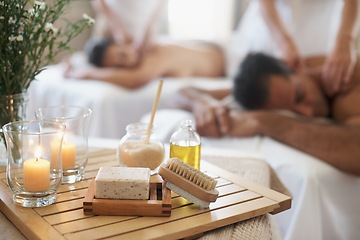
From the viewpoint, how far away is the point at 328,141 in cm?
191

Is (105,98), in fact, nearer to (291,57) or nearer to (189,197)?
(291,57)

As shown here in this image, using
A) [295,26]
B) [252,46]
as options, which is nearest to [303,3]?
[295,26]

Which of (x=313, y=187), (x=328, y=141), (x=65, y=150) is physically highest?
(x=65, y=150)

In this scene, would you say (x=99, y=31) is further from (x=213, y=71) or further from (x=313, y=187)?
(x=313, y=187)

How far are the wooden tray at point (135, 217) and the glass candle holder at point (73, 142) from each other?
0.04 m

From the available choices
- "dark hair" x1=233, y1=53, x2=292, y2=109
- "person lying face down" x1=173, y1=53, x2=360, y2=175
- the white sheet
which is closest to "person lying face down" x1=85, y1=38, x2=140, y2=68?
the white sheet

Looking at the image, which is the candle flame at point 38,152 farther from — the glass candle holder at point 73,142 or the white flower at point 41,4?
the white flower at point 41,4

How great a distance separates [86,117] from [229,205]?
0.42 m

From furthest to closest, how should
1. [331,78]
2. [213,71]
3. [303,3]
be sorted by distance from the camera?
[213,71] < [303,3] < [331,78]

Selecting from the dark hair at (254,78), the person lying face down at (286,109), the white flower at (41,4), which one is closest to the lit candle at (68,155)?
the white flower at (41,4)

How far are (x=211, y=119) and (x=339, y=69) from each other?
63cm

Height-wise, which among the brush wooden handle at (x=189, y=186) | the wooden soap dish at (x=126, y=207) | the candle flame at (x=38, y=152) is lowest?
the wooden soap dish at (x=126, y=207)

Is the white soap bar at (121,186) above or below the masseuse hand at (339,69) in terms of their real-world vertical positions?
below

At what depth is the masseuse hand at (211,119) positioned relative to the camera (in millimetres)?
2135
